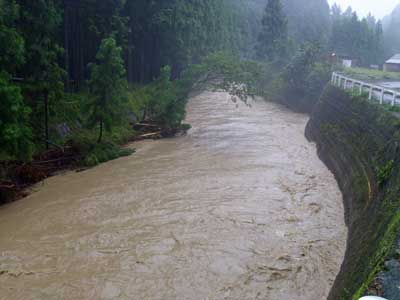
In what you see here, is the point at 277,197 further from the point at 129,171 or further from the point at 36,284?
the point at 36,284

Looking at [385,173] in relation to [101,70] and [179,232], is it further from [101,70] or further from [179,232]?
[101,70]

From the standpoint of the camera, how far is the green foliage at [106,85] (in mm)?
16969

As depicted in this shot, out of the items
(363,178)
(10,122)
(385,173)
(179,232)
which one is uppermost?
(10,122)

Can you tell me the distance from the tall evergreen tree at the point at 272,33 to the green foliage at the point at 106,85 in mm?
35820

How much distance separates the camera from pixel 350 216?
10.5 m

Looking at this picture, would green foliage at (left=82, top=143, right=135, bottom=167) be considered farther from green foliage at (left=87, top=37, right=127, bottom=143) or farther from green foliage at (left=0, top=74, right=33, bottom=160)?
green foliage at (left=0, top=74, right=33, bottom=160)

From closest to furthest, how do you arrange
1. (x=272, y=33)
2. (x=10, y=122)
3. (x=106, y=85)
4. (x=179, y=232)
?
(x=179, y=232) < (x=10, y=122) < (x=106, y=85) < (x=272, y=33)

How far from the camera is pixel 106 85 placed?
17.1m

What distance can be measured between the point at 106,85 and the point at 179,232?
893 centimetres

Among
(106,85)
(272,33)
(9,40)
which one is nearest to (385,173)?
(9,40)

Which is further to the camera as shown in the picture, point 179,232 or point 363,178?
point 363,178

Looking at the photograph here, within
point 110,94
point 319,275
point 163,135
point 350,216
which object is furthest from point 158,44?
point 319,275

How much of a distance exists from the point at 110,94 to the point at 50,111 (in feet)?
7.83

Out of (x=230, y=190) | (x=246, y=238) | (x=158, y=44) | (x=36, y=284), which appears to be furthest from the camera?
(x=158, y=44)
